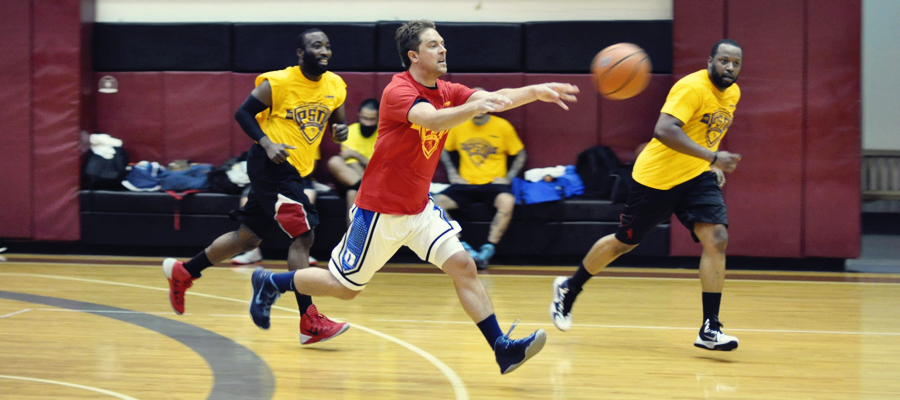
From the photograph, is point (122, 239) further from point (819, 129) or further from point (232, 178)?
point (819, 129)

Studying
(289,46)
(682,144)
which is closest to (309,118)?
(682,144)

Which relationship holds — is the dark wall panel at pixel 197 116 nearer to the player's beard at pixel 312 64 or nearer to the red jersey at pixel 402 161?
the player's beard at pixel 312 64

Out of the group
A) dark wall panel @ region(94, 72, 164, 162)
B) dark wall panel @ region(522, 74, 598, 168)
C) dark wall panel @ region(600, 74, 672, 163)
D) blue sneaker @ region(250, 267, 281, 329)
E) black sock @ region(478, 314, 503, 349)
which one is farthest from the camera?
dark wall panel @ region(94, 72, 164, 162)

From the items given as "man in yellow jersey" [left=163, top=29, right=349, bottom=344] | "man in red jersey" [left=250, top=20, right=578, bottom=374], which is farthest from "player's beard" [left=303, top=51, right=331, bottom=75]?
"man in red jersey" [left=250, top=20, right=578, bottom=374]

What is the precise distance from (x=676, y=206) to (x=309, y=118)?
2.04 m

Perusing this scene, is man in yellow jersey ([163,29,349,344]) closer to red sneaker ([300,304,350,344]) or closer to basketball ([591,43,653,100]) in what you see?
red sneaker ([300,304,350,344])

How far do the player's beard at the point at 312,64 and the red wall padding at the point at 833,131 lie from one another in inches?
187

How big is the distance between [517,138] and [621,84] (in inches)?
151

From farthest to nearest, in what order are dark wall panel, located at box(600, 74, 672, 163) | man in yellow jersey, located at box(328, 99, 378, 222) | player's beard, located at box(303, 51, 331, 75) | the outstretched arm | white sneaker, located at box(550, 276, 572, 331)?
dark wall panel, located at box(600, 74, 672, 163) → man in yellow jersey, located at box(328, 99, 378, 222) → white sneaker, located at box(550, 276, 572, 331) → player's beard, located at box(303, 51, 331, 75) → the outstretched arm

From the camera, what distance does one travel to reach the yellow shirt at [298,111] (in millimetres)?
4516

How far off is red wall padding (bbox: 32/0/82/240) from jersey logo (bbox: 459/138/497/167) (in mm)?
3781

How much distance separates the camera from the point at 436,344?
4.39 metres

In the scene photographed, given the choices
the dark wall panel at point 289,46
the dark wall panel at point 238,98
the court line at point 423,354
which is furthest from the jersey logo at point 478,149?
the court line at point 423,354

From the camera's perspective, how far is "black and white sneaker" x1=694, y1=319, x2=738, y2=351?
4090 millimetres
